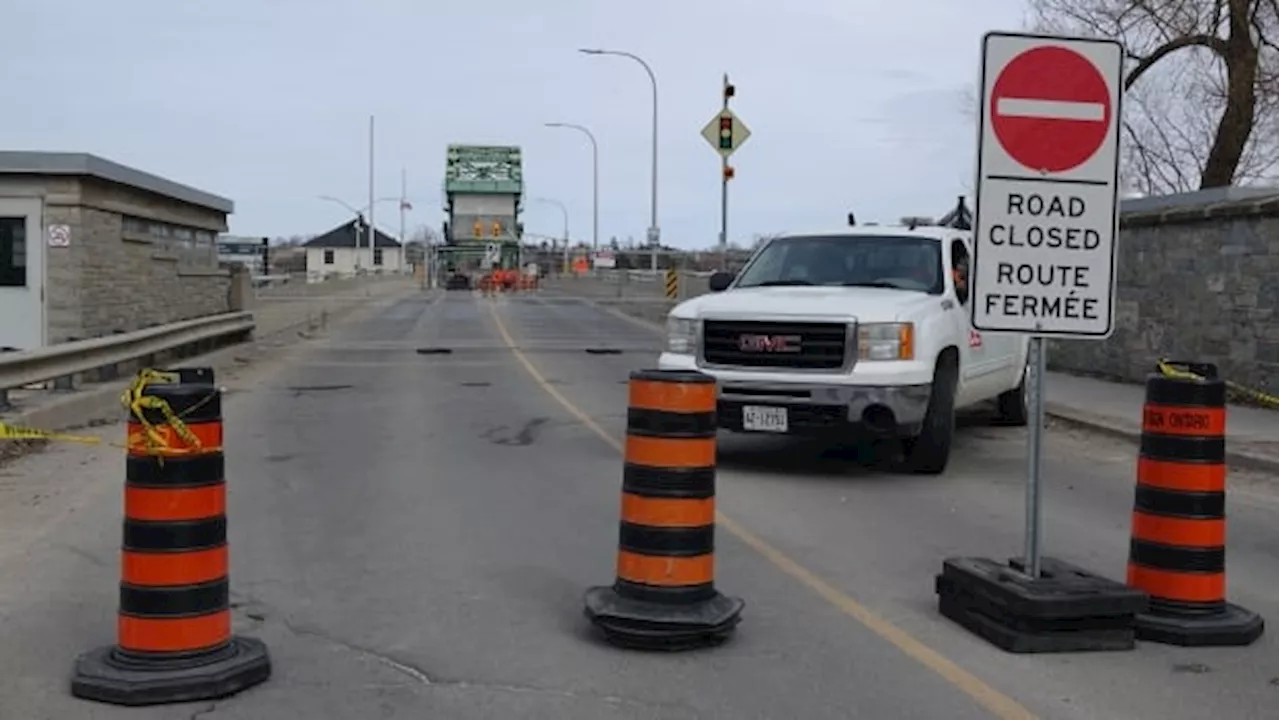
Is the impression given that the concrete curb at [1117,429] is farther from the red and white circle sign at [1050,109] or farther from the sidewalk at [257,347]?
the sidewalk at [257,347]

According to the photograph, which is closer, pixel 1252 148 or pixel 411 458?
pixel 411 458

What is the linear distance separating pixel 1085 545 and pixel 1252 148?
89.6 ft

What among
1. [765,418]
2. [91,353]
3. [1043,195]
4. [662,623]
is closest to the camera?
[662,623]

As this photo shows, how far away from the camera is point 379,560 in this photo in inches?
296

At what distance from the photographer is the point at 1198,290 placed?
1667 cm

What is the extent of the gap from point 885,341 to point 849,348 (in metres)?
0.28

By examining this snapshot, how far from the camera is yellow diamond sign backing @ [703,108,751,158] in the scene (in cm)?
2917

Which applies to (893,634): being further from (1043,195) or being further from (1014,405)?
(1014,405)

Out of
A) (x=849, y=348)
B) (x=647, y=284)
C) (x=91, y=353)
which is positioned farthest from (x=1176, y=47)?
(x=647, y=284)

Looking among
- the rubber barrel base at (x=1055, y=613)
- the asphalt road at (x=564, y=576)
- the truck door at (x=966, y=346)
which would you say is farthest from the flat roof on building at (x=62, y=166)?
the rubber barrel base at (x=1055, y=613)

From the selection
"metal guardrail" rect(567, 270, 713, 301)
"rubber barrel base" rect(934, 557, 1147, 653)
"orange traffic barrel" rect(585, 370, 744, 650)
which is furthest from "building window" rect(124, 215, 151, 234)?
"metal guardrail" rect(567, 270, 713, 301)

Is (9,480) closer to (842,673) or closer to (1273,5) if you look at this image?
(842,673)

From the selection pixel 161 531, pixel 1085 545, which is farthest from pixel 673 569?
pixel 1085 545

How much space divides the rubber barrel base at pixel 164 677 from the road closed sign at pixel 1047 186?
3496 millimetres
